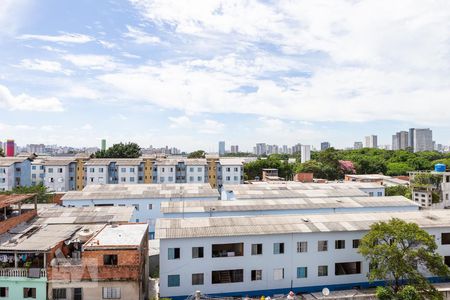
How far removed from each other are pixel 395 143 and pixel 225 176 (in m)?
169

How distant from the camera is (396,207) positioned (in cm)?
3353

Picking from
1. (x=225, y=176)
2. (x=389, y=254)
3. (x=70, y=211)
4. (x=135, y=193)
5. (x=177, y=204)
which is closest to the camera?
(x=389, y=254)

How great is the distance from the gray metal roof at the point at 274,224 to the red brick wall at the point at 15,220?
941 cm

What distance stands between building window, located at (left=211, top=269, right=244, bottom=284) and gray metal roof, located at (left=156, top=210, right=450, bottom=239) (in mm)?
2558

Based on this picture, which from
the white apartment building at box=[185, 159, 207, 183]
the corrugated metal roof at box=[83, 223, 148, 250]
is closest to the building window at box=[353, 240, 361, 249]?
the corrugated metal roof at box=[83, 223, 148, 250]

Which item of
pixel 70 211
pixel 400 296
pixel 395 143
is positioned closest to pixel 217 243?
pixel 400 296

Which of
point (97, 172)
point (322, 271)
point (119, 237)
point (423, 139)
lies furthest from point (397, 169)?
point (423, 139)

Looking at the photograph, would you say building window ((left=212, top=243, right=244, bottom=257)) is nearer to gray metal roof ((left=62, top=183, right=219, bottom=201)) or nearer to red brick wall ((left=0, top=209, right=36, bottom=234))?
red brick wall ((left=0, top=209, right=36, bottom=234))

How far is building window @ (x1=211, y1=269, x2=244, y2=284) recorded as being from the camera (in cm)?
2123

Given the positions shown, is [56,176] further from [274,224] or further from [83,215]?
[274,224]

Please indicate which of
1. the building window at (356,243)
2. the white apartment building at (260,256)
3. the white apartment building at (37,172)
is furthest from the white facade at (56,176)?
the building window at (356,243)

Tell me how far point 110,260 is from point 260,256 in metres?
9.09

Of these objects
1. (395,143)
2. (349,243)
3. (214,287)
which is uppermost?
(395,143)

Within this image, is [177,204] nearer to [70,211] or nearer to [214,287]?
[70,211]
